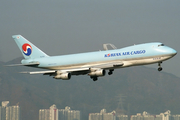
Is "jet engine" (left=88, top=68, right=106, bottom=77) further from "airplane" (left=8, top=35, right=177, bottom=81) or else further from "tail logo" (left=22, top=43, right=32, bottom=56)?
"tail logo" (left=22, top=43, right=32, bottom=56)

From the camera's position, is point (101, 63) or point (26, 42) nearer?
point (101, 63)

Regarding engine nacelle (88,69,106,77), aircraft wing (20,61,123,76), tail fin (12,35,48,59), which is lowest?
engine nacelle (88,69,106,77)

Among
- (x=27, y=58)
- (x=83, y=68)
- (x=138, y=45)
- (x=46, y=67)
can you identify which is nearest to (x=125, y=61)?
(x=138, y=45)

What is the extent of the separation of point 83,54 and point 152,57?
1621 cm

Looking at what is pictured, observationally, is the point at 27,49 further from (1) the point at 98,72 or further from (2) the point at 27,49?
(1) the point at 98,72

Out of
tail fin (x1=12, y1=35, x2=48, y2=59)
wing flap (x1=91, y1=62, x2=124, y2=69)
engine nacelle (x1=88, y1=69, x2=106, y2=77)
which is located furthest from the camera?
tail fin (x1=12, y1=35, x2=48, y2=59)

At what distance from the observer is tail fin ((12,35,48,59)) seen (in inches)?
3544

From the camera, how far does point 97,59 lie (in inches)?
3073

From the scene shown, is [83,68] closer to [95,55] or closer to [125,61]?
[95,55]

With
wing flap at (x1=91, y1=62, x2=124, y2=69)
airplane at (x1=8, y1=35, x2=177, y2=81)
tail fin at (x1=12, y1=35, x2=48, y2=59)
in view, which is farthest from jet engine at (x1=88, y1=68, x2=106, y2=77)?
tail fin at (x1=12, y1=35, x2=48, y2=59)

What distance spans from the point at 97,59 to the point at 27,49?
21802mm

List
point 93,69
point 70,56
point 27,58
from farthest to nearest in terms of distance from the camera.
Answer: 1. point 27,58
2. point 70,56
3. point 93,69

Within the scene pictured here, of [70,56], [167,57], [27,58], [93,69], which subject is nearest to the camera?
[167,57]

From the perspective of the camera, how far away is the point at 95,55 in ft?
258
